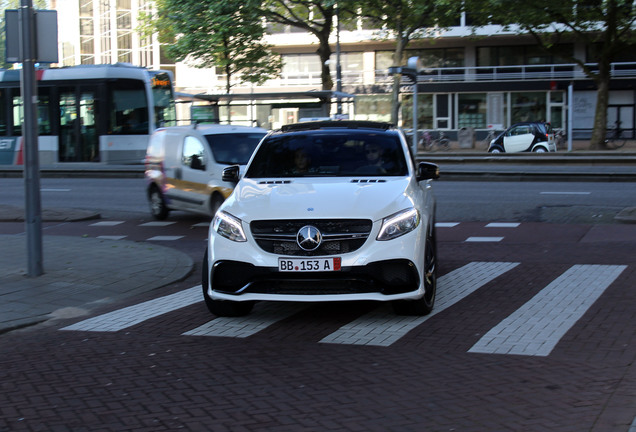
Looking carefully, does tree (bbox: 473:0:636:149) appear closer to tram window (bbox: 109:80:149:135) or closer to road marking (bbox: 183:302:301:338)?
tram window (bbox: 109:80:149:135)

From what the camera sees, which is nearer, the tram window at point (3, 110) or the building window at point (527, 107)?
the tram window at point (3, 110)

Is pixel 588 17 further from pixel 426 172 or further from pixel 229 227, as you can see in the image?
pixel 229 227

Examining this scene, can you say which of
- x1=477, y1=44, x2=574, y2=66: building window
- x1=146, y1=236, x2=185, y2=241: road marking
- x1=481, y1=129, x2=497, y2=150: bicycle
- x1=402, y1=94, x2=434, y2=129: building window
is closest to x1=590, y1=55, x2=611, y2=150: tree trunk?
x1=481, y1=129, x2=497, y2=150: bicycle

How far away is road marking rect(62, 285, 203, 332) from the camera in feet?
23.0

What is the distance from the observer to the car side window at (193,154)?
13617mm

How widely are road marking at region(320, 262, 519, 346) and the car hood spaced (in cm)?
90

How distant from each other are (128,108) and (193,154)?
14.2 m

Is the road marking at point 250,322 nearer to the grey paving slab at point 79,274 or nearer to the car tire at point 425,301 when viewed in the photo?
the car tire at point 425,301

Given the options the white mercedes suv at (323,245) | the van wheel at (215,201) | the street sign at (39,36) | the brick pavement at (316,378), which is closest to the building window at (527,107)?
the van wheel at (215,201)

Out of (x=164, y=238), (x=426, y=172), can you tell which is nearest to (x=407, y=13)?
(x=164, y=238)

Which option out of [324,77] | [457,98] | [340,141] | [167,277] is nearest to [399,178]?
[340,141]

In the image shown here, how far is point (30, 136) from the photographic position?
9000 mm

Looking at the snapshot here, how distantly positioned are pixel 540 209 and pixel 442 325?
31.0ft

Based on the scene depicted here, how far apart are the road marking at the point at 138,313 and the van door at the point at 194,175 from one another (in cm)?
522
